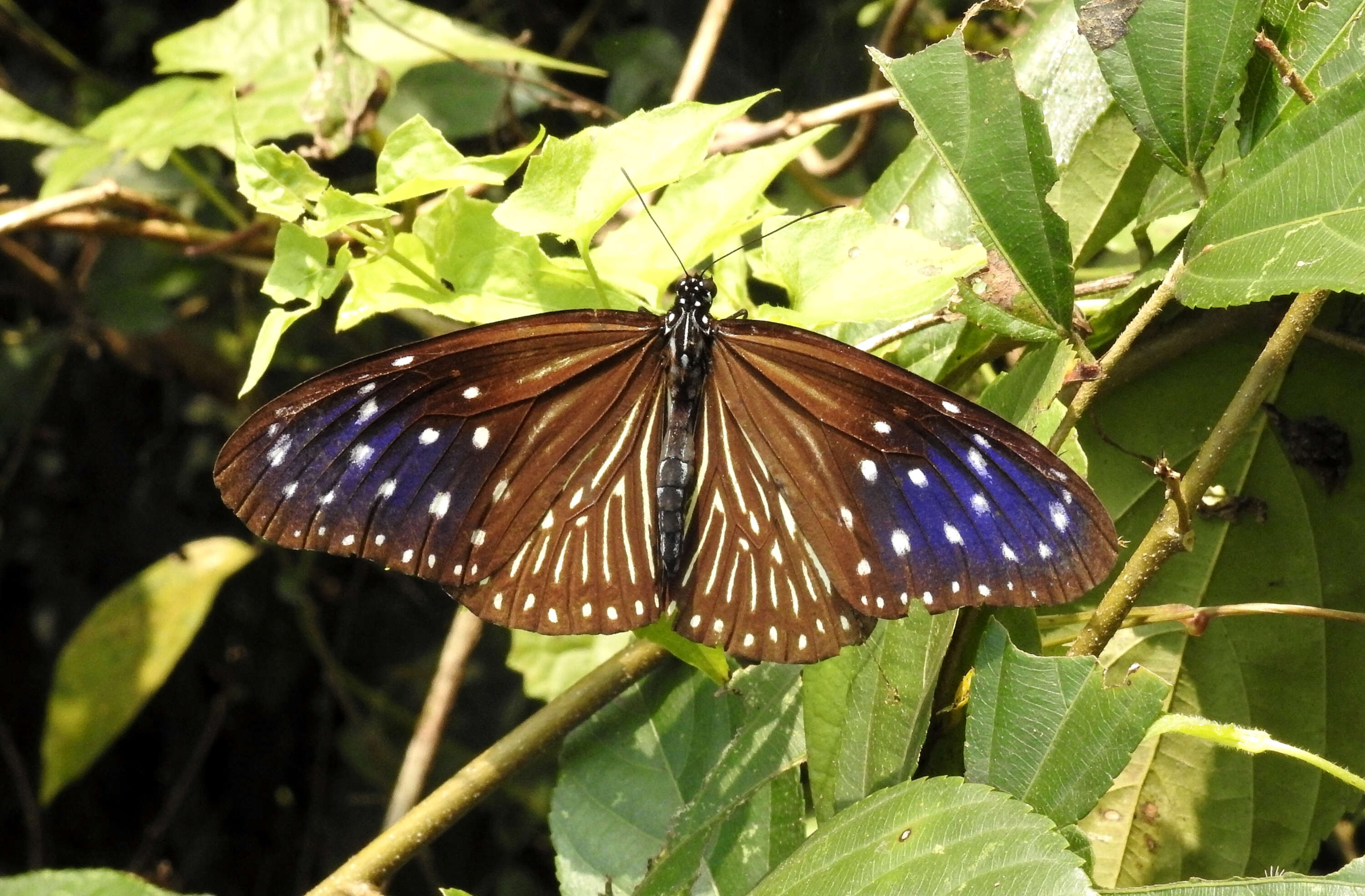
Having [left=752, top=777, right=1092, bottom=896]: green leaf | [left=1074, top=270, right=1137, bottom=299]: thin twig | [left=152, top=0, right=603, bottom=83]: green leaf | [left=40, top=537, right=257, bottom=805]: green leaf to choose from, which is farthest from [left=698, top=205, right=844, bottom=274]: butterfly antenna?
[left=40, top=537, right=257, bottom=805]: green leaf

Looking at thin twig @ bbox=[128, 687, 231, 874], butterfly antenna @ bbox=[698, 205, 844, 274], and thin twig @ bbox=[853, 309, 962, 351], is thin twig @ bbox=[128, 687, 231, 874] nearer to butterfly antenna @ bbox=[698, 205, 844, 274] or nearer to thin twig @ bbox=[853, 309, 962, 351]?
butterfly antenna @ bbox=[698, 205, 844, 274]

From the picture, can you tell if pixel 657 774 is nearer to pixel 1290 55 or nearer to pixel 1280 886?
pixel 1280 886

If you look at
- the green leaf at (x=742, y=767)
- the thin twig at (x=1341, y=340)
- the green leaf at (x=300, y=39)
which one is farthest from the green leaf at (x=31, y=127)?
the thin twig at (x=1341, y=340)

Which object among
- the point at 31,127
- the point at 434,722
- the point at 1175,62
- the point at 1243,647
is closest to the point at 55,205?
the point at 31,127

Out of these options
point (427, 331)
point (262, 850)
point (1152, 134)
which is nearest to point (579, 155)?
point (1152, 134)

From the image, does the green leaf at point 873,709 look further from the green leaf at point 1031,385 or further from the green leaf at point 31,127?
the green leaf at point 31,127
